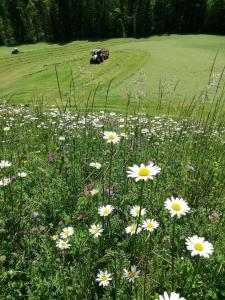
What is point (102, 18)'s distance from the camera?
2687 inches

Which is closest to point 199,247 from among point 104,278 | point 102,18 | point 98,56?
point 104,278

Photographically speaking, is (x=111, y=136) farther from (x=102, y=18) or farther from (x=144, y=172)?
(x=102, y=18)

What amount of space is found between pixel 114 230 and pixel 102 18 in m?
70.3

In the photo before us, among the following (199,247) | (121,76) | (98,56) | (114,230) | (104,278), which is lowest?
(98,56)

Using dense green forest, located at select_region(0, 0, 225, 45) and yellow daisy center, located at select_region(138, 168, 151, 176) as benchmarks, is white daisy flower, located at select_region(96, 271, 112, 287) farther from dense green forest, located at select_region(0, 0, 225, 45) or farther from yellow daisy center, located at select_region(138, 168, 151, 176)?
dense green forest, located at select_region(0, 0, 225, 45)

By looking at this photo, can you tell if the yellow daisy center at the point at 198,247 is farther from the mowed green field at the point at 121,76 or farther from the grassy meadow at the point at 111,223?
the mowed green field at the point at 121,76

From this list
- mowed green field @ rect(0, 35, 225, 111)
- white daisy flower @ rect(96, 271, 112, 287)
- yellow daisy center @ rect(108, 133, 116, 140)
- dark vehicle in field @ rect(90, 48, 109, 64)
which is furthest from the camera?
dark vehicle in field @ rect(90, 48, 109, 64)

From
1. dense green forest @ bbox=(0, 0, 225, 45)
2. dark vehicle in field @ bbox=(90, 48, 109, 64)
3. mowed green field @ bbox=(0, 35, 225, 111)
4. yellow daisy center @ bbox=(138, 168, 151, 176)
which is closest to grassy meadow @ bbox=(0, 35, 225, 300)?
yellow daisy center @ bbox=(138, 168, 151, 176)

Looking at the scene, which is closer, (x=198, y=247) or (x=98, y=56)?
(x=198, y=247)

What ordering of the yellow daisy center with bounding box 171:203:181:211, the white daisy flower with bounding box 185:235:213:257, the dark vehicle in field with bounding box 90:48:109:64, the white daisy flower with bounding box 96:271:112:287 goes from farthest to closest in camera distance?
the dark vehicle in field with bounding box 90:48:109:64, the white daisy flower with bounding box 96:271:112:287, the yellow daisy center with bounding box 171:203:181:211, the white daisy flower with bounding box 185:235:213:257

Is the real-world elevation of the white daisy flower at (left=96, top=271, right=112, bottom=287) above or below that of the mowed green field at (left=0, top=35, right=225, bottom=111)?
above

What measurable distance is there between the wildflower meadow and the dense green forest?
207ft

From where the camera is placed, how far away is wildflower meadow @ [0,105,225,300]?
8.98 ft

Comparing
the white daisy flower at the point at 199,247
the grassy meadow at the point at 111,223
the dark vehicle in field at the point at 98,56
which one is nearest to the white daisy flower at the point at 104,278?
the grassy meadow at the point at 111,223
